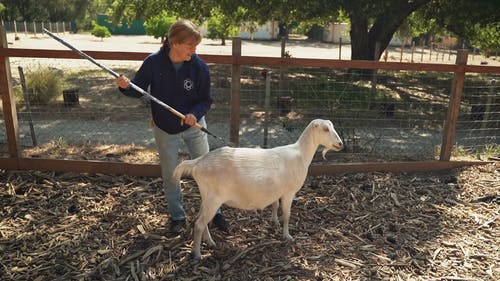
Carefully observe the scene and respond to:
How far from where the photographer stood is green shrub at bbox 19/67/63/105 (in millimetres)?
10383

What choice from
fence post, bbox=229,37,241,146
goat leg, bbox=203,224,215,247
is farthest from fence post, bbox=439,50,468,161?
goat leg, bbox=203,224,215,247

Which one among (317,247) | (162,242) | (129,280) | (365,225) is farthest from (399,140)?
(129,280)

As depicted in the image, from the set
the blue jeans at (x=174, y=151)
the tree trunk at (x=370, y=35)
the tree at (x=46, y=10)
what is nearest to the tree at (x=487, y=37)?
the tree trunk at (x=370, y=35)

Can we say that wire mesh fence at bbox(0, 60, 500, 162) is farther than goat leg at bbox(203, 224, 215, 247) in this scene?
Yes

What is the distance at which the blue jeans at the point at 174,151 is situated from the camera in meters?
4.12

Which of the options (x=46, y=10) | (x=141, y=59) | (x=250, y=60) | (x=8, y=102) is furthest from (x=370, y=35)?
(x=46, y=10)

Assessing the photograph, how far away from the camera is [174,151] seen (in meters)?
4.16

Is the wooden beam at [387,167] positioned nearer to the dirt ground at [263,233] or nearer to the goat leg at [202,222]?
the dirt ground at [263,233]

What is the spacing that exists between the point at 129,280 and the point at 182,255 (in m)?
0.54

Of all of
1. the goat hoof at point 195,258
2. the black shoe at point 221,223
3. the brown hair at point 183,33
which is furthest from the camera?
the black shoe at point 221,223

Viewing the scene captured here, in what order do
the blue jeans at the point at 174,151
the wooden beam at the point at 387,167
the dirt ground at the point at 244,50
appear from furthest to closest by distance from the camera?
the dirt ground at the point at 244,50
the wooden beam at the point at 387,167
the blue jeans at the point at 174,151

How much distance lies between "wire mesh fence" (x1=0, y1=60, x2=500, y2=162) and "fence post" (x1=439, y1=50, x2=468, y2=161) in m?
0.54

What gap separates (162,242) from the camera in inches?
164

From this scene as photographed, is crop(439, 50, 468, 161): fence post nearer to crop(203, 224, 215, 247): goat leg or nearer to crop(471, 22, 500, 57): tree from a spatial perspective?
crop(203, 224, 215, 247): goat leg
